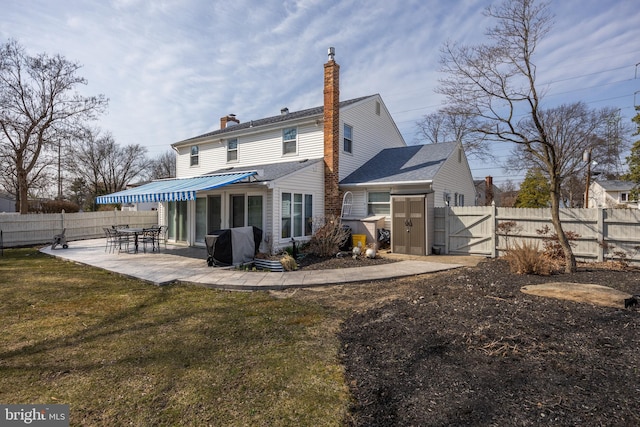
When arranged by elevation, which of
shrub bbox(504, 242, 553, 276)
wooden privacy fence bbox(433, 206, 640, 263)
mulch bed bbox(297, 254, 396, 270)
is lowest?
mulch bed bbox(297, 254, 396, 270)

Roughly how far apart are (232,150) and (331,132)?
6.69m

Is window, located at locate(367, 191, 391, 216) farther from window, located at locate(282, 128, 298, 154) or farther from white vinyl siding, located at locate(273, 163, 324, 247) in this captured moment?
window, located at locate(282, 128, 298, 154)

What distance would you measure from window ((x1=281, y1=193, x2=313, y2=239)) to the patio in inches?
131

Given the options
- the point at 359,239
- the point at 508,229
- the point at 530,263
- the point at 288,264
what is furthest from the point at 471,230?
the point at 288,264

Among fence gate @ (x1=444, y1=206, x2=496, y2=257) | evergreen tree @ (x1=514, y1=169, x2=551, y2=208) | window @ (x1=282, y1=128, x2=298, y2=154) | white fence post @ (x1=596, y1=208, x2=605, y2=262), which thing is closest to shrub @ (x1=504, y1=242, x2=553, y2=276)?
white fence post @ (x1=596, y1=208, x2=605, y2=262)

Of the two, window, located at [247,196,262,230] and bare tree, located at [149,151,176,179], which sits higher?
bare tree, located at [149,151,176,179]

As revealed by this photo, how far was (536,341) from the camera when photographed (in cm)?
395

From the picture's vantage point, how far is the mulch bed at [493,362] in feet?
8.86

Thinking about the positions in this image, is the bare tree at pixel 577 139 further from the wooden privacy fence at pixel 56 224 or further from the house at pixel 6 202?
the house at pixel 6 202

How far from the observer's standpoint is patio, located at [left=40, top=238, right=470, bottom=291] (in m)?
8.01

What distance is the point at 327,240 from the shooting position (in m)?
11.8

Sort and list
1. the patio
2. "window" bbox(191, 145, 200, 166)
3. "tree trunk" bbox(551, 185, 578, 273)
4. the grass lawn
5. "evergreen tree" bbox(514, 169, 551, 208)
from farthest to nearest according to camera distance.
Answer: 1. "evergreen tree" bbox(514, 169, 551, 208)
2. "window" bbox(191, 145, 200, 166)
3. "tree trunk" bbox(551, 185, 578, 273)
4. the patio
5. the grass lawn

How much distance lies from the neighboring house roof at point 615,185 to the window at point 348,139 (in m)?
44.5

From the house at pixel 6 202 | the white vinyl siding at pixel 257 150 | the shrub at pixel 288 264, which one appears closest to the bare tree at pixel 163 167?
the house at pixel 6 202
